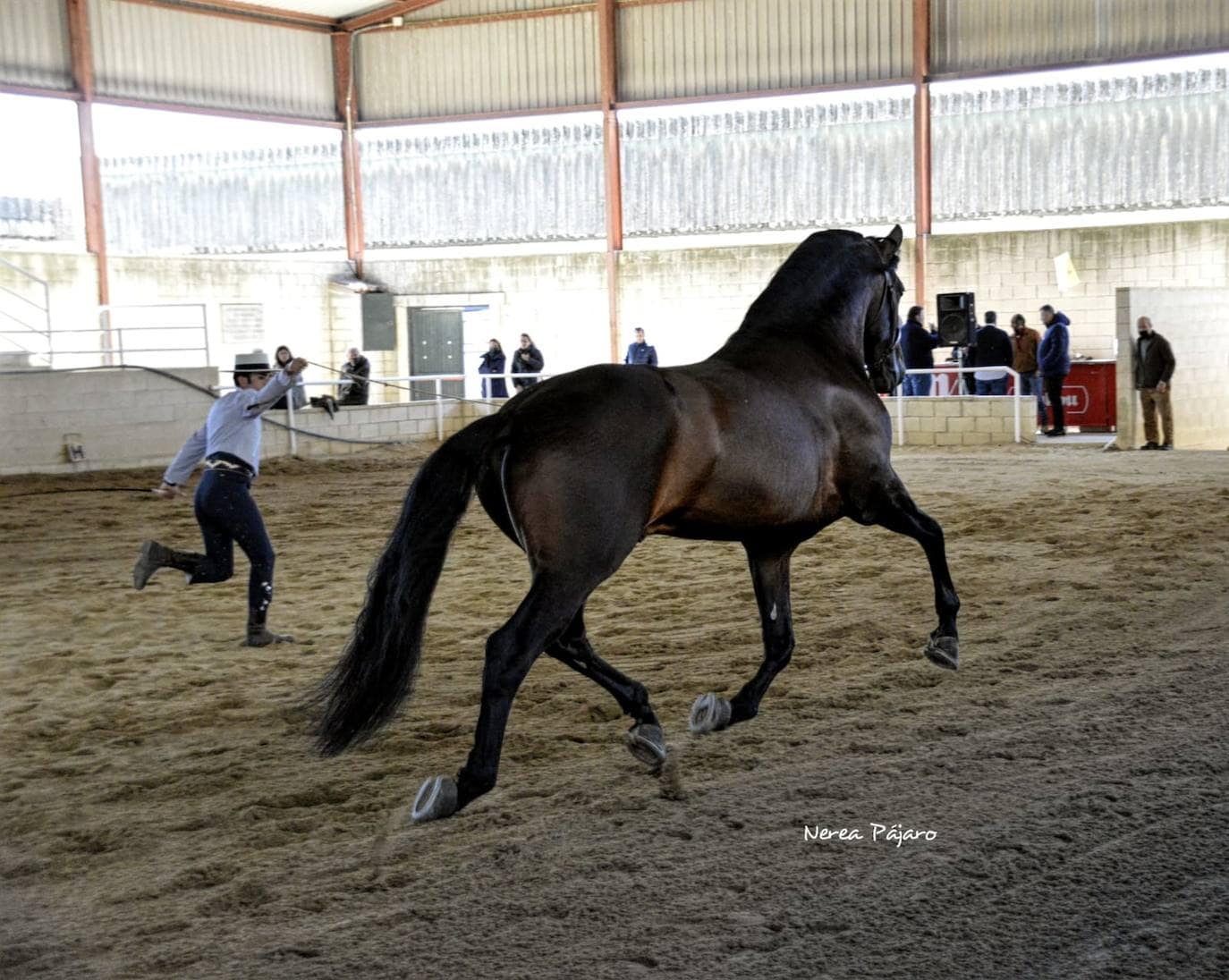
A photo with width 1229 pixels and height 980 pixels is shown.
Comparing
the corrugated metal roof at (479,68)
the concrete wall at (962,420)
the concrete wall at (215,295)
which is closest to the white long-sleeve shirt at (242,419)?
the concrete wall at (962,420)

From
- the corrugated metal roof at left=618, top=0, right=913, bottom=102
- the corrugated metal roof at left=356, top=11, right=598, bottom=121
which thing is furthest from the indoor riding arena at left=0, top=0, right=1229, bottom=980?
the corrugated metal roof at left=356, top=11, right=598, bottom=121

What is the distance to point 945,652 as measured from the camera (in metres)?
5.77

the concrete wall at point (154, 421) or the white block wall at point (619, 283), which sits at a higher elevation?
the white block wall at point (619, 283)

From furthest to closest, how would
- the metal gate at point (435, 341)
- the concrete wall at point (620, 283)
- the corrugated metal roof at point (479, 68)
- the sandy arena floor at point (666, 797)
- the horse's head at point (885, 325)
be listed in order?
the metal gate at point (435, 341) → the corrugated metal roof at point (479, 68) → the concrete wall at point (620, 283) → the horse's head at point (885, 325) → the sandy arena floor at point (666, 797)

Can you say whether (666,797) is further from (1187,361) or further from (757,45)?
(757,45)

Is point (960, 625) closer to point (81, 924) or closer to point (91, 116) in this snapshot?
point (81, 924)

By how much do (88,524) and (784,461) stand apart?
914 centimetres

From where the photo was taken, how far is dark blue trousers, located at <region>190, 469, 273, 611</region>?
279 inches

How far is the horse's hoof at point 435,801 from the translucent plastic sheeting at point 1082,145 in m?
21.0

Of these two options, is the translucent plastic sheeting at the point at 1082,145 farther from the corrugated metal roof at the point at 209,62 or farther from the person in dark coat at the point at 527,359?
the corrugated metal roof at the point at 209,62

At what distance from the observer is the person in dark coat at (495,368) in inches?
883

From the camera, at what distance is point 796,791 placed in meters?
4.38

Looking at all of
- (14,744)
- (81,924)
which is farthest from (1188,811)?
(14,744)

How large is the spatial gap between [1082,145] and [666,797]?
20.9m
